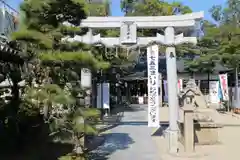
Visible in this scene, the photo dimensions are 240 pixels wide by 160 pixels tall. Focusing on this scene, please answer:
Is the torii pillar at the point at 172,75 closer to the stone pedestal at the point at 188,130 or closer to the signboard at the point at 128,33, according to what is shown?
the stone pedestal at the point at 188,130

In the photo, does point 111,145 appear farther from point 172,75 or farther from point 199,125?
point 199,125

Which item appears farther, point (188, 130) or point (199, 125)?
point (199, 125)

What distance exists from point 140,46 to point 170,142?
10.2 ft

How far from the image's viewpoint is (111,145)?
408 inches

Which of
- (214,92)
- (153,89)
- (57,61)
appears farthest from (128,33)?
(214,92)

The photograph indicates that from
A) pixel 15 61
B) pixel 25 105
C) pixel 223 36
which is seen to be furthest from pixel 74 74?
pixel 223 36

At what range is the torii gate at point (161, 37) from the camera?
10320mm

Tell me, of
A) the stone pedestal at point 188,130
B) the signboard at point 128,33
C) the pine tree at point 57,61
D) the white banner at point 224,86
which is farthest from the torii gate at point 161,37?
the white banner at point 224,86

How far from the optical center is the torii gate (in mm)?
10320

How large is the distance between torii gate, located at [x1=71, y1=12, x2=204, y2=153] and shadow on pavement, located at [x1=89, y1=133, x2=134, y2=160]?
1.35 m

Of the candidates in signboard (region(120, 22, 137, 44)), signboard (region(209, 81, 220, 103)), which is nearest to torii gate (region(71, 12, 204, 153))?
signboard (region(120, 22, 137, 44))

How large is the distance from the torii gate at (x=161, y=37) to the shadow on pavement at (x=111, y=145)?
1.35 m

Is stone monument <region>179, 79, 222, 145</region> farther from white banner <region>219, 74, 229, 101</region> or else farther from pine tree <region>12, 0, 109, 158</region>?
white banner <region>219, 74, 229, 101</region>

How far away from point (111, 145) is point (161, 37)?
3.44m
